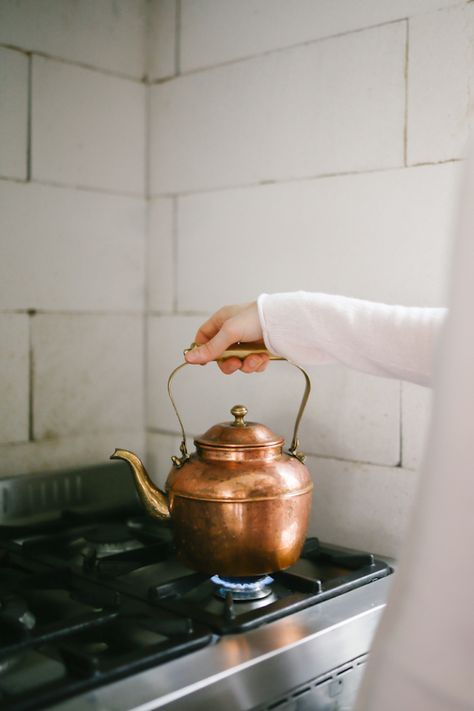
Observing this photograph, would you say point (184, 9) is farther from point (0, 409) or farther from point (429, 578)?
point (429, 578)

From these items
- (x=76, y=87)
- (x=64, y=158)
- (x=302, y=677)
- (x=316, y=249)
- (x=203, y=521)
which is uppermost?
(x=76, y=87)

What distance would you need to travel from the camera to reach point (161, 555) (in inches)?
46.7

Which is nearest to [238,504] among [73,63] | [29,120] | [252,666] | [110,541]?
[252,666]

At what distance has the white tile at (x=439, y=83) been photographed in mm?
1136

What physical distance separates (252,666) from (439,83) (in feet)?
2.90

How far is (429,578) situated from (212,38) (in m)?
1.27

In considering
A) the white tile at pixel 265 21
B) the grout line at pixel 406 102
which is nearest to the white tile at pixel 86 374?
the white tile at pixel 265 21

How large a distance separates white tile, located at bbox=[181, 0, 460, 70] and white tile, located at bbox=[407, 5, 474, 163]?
31 mm

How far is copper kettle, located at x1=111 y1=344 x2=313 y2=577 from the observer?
96cm

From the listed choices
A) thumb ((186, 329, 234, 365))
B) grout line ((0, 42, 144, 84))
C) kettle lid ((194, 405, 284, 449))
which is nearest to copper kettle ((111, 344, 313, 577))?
kettle lid ((194, 405, 284, 449))

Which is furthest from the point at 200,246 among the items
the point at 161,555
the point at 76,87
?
the point at 161,555

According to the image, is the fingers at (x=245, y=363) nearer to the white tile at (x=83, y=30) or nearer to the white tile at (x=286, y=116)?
the white tile at (x=286, y=116)

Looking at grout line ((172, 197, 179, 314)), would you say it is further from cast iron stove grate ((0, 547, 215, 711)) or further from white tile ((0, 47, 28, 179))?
cast iron stove grate ((0, 547, 215, 711))

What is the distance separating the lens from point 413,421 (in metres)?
1.21
